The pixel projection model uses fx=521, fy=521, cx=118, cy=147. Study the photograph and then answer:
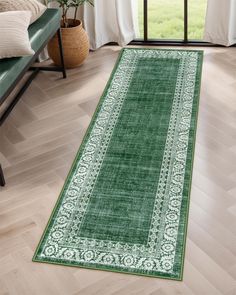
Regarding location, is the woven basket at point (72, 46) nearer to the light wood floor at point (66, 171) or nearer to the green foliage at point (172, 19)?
the light wood floor at point (66, 171)

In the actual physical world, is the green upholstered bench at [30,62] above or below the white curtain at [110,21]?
above

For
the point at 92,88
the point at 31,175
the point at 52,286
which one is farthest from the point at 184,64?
the point at 52,286

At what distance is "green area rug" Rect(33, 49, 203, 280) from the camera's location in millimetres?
2793

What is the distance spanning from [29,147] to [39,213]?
0.70 m

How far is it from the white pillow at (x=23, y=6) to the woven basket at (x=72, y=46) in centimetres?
45

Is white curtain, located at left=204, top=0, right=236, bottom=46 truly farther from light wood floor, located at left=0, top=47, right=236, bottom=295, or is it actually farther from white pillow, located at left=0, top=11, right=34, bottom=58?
white pillow, located at left=0, top=11, right=34, bottom=58

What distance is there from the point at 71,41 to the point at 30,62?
780 mm

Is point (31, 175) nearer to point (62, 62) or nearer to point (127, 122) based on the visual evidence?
point (127, 122)

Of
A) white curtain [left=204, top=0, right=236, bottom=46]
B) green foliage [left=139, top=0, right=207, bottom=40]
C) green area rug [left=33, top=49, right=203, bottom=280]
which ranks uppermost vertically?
white curtain [left=204, top=0, right=236, bottom=46]

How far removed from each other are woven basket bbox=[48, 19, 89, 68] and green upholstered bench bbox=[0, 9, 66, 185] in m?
0.11

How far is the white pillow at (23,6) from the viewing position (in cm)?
391

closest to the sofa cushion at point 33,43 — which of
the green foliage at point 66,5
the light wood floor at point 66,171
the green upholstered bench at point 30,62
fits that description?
the green upholstered bench at point 30,62

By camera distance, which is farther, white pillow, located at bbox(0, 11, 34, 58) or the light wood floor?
white pillow, located at bbox(0, 11, 34, 58)

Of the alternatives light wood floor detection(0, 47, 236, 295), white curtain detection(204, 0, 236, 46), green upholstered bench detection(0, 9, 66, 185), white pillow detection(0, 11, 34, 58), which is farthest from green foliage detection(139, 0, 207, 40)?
white pillow detection(0, 11, 34, 58)
